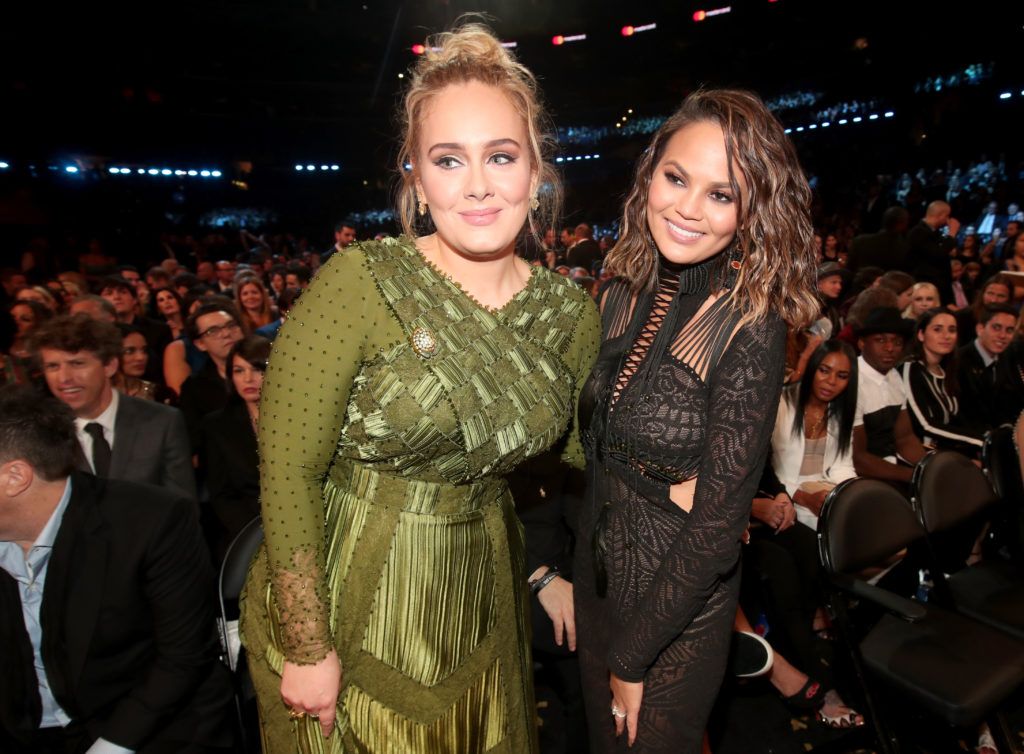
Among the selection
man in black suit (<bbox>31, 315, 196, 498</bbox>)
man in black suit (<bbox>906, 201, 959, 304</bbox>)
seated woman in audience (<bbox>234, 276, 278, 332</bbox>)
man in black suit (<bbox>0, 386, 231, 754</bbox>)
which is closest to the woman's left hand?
man in black suit (<bbox>0, 386, 231, 754</bbox>)

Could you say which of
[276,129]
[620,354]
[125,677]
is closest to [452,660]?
[620,354]

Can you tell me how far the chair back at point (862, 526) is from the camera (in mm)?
2381

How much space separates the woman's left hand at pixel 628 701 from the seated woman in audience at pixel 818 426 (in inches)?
82.6

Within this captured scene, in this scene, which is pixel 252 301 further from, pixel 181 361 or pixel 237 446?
pixel 237 446

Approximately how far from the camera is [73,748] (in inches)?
73.9

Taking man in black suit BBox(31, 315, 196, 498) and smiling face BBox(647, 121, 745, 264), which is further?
man in black suit BBox(31, 315, 196, 498)

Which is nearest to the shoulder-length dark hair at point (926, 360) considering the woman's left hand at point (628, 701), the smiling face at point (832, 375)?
the smiling face at point (832, 375)

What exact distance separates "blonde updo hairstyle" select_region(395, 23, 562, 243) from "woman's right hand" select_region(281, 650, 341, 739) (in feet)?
2.90

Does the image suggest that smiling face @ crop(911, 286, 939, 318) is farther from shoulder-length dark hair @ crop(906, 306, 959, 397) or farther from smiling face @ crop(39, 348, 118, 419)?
smiling face @ crop(39, 348, 118, 419)

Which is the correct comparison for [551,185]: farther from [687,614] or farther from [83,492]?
[83,492]

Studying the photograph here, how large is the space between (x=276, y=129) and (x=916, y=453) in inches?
674

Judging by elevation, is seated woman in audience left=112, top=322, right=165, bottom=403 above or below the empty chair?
above

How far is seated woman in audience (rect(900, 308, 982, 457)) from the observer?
4008mm

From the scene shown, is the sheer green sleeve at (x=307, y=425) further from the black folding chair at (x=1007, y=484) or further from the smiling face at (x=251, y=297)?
the smiling face at (x=251, y=297)
